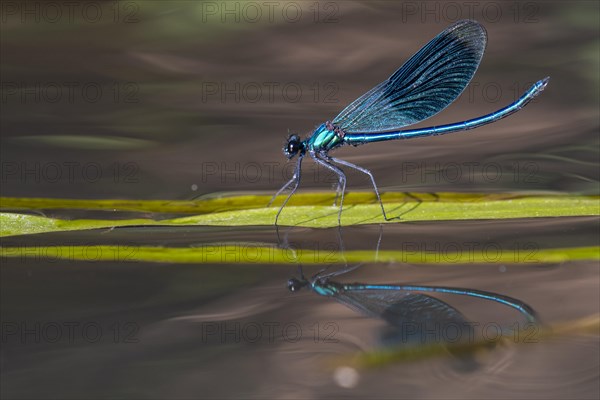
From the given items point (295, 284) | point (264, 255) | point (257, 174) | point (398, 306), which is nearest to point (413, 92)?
point (257, 174)

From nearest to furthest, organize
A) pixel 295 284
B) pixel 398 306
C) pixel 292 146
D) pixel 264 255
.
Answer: pixel 398 306 < pixel 295 284 < pixel 264 255 < pixel 292 146

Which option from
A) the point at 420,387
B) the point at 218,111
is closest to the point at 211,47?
the point at 218,111

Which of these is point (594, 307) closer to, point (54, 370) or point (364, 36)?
point (54, 370)

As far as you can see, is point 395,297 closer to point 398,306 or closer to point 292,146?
point 398,306

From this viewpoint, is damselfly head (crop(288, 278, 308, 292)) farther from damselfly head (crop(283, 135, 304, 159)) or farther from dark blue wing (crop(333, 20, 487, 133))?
dark blue wing (crop(333, 20, 487, 133))

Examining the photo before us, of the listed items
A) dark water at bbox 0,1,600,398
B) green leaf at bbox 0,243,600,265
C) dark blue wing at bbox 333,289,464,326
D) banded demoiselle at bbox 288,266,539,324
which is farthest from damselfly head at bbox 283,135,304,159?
dark blue wing at bbox 333,289,464,326

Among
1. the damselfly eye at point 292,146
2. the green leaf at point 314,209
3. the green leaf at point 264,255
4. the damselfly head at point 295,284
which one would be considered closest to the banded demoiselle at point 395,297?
the damselfly head at point 295,284

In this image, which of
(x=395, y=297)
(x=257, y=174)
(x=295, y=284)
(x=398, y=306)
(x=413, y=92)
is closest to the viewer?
(x=398, y=306)
